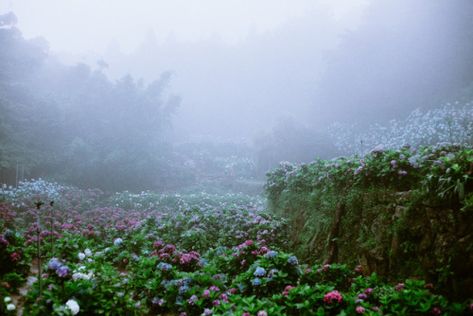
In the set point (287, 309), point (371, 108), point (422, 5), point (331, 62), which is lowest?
point (287, 309)

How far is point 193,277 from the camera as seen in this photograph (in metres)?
4.36

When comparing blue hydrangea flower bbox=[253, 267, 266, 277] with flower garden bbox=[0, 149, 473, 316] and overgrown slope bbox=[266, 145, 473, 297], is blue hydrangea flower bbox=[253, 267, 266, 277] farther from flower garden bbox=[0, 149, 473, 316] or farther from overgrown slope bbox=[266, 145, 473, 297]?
overgrown slope bbox=[266, 145, 473, 297]

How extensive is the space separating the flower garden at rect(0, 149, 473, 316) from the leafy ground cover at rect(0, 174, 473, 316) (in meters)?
0.01

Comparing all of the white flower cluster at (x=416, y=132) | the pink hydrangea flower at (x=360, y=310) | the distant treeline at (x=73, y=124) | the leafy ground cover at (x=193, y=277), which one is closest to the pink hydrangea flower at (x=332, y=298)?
the leafy ground cover at (x=193, y=277)

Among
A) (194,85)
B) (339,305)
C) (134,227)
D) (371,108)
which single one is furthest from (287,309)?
(194,85)

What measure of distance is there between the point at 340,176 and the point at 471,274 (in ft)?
8.32

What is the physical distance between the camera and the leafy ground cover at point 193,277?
3.20 m

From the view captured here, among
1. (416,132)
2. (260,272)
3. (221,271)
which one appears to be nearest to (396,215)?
(260,272)

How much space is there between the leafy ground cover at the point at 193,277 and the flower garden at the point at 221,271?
0.01 m

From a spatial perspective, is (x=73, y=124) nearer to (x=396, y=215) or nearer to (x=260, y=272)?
(x=260, y=272)

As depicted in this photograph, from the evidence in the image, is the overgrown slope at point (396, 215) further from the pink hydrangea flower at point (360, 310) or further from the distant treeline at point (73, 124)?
the distant treeline at point (73, 124)

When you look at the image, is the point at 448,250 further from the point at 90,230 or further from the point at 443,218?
the point at 90,230

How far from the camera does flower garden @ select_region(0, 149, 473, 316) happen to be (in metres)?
3.23

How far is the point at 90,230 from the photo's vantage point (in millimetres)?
7453
